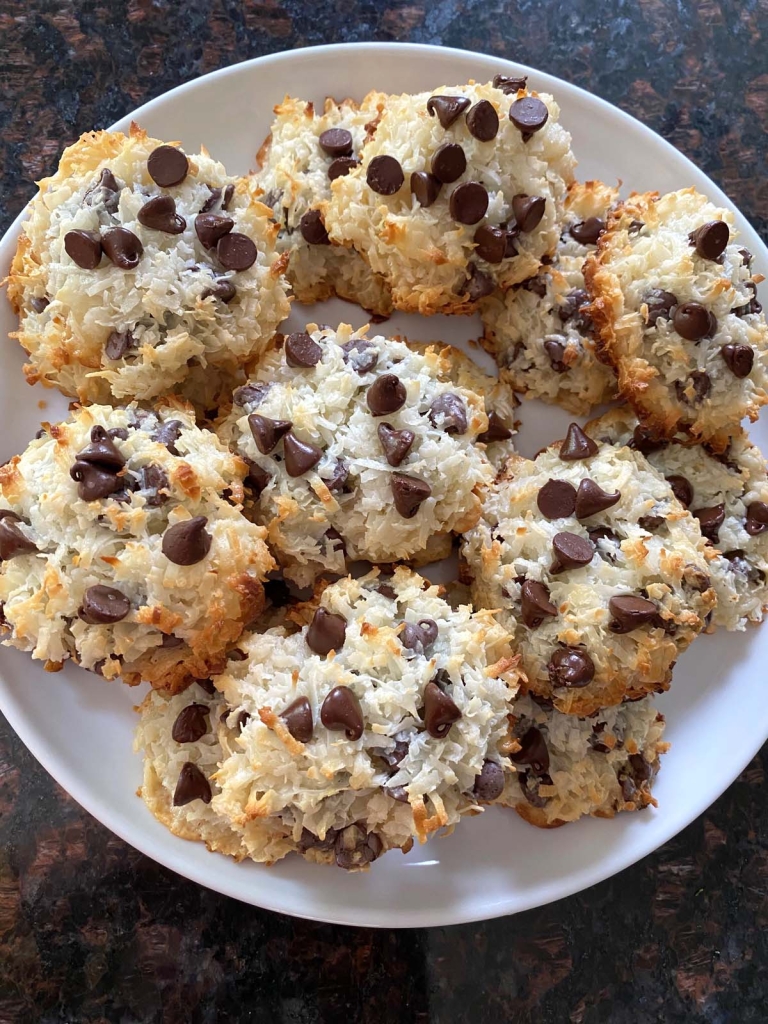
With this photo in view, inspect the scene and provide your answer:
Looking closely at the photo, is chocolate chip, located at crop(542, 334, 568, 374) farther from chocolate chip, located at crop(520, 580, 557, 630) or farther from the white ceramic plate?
chocolate chip, located at crop(520, 580, 557, 630)

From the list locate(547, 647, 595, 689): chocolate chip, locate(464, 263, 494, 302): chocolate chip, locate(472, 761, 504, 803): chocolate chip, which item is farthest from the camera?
locate(464, 263, 494, 302): chocolate chip

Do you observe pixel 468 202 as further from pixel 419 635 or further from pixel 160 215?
pixel 419 635

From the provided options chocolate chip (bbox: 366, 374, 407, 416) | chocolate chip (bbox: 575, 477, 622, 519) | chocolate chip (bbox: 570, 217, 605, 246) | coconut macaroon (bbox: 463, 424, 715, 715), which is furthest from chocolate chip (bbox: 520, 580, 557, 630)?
chocolate chip (bbox: 570, 217, 605, 246)

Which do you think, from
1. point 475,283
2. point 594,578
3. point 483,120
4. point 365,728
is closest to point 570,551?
point 594,578

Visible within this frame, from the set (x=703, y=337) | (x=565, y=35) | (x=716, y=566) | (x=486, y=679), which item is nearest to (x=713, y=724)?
(x=716, y=566)

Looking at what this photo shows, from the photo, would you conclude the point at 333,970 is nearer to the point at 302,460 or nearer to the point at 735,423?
the point at 302,460

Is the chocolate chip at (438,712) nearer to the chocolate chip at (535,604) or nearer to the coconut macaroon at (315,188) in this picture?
the chocolate chip at (535,604)

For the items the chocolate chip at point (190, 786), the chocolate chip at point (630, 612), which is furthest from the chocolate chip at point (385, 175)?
the chocolate chip at point (190, 786)
